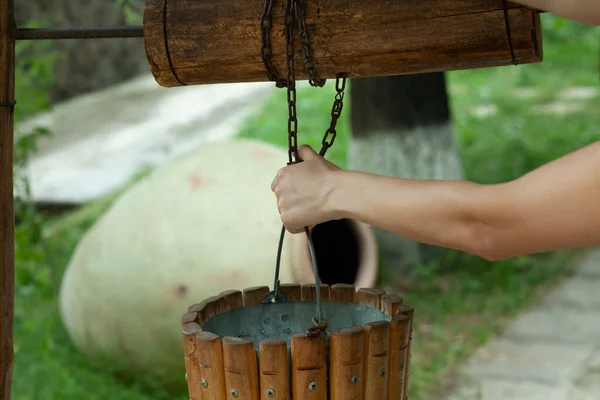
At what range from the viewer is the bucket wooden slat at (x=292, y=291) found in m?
2.09

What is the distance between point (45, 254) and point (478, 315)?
8.37ft

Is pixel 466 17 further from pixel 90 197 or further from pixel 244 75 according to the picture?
pixel 90 197

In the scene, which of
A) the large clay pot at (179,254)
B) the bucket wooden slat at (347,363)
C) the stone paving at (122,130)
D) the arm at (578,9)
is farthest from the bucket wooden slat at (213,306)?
the stone paving at (122,130)

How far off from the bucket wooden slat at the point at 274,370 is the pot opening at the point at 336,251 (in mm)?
2624

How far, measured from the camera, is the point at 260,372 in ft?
5.87

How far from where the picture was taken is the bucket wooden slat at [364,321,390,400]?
1.80 metres

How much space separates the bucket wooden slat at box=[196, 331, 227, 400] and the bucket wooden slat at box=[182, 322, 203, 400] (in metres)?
0.02

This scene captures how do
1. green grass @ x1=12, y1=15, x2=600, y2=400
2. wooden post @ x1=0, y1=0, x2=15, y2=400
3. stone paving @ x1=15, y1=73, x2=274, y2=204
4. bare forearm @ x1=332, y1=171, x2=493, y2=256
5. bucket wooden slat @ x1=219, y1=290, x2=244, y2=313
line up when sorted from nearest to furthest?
bare forearm @ x1=332, y1=171, x2=493, y2=256
bucket wooden slat @ x1=219, y1=290, x2=244, y2=313
wooden post @ x1=0, y1=0, x2=15, y2=400
green grass @ x1=12, y1=15, x2=600, y2=400
stone paving @ x1=15, y1=73, x2=274, y2=204

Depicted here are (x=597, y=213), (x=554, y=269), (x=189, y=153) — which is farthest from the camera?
(x=554, y=269)

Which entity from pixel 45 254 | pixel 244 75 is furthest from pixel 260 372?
pixel 45 254

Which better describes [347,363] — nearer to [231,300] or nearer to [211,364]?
[211,364]

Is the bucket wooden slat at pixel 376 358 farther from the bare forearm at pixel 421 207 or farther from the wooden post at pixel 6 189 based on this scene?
the wooden post at pixel 6 189

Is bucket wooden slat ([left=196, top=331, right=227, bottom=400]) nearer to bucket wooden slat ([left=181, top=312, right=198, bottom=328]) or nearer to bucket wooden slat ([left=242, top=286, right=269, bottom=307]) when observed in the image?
bucket wooden slat ([left=181, top=312, right=198, bottom=328])

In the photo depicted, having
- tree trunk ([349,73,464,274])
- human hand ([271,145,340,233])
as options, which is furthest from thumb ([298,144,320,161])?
tree trunk ([349,73,464,274])
